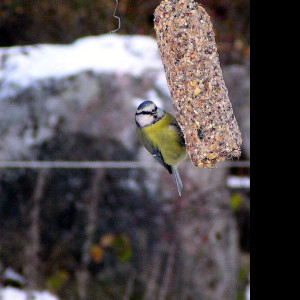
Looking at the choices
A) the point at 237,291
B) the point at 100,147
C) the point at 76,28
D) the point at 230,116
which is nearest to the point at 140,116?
the point at 230,116

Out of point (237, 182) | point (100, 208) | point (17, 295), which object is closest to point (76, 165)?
point (100, 208)

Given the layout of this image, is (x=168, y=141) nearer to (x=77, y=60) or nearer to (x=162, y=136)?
(x=162, y=136)

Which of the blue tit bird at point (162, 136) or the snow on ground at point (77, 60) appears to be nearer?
the blue tit bird at point (162, 136)

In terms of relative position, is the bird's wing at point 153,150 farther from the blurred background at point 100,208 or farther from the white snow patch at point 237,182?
the white snow patch at point 237,182

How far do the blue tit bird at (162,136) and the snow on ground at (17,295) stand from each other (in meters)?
1.90

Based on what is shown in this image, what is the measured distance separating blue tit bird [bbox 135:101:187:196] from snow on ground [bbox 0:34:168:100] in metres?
1.72

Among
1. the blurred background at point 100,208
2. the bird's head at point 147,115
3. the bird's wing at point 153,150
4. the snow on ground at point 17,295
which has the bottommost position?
the snow on ground at point 17,295

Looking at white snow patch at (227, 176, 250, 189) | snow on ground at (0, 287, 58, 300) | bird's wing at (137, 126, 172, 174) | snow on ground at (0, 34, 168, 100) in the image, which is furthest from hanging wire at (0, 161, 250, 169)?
bird's wing at (137, 126, 172, 174)

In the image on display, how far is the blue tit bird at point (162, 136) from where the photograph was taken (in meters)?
1.57

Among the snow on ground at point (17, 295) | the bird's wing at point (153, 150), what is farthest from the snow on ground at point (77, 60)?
the bird's wing at point (153, 150)

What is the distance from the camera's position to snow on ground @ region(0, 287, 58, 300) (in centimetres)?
329

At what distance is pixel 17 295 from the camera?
10.9 feet
